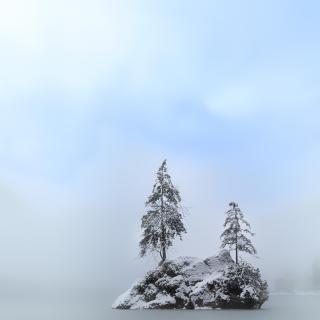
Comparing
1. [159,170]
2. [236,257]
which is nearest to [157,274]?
[236,257]

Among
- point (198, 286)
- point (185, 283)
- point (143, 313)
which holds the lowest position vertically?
point (143, 313)

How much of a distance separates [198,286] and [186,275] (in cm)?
287

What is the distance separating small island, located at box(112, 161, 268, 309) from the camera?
51.8 m

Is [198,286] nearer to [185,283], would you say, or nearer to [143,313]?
[185,283]

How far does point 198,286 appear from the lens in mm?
53062

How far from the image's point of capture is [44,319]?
109 ft

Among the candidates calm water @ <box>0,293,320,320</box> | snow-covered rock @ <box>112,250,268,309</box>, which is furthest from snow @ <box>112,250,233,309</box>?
calm water @ <box>0,293,320,320</box>

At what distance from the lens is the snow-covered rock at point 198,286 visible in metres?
51.6

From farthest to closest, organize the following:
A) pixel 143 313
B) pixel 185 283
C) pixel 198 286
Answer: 1. pixel 185 283
2. pixel 198 286
3. pixel 143 313

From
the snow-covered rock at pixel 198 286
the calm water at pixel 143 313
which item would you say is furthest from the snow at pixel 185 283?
the calm water at pixel 143 313

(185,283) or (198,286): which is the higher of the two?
(185,283)

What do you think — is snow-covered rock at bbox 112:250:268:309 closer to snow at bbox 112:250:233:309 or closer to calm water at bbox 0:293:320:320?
snow at bbox 112:250:233:309

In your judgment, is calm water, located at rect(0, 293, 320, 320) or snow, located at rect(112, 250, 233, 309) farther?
snow, located at rect(112, 250, 233, 309)

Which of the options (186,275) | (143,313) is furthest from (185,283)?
(143,313)
